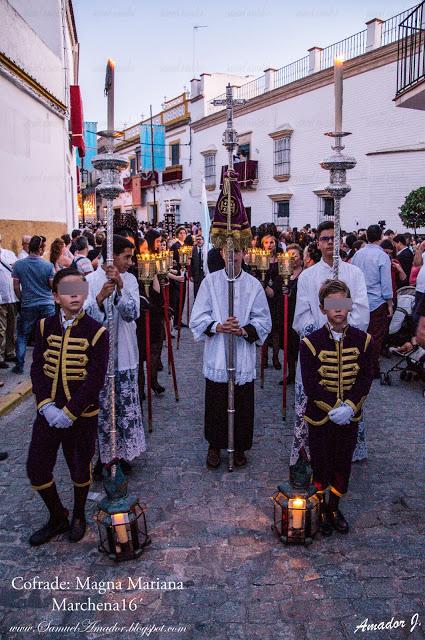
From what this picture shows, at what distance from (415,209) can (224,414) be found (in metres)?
10.1

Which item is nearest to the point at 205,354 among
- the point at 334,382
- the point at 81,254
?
the point at 334,382

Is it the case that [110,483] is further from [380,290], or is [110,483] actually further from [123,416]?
[380,290]

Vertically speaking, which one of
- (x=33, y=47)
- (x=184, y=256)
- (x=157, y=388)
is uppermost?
(x=33, y=47)

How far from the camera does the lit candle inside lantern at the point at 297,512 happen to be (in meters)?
3.46

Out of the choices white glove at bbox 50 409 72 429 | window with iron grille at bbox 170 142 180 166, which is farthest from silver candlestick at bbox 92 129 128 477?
window with iron grille at bbox 170 142 180 166

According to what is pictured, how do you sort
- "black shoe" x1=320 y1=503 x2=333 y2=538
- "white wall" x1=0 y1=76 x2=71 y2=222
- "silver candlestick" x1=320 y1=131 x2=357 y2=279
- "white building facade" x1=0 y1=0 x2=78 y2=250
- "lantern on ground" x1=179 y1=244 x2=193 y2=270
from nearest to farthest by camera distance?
"black shoe" x1=320 y1=503 x2=333 y2=538 < "silver candlestick" x1=320 y1=131 x2=357 y2=279 < "white building facade" x1=0 y1=0 x2=78 y2=250 < "white wall" x1=0 y1=76 x2=71 y2=222 < "lantern on ground" x1=179 y1=244 x2=193 y2=270

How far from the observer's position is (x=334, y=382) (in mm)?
3562

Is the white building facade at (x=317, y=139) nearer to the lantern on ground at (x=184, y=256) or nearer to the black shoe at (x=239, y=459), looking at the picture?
the lantern on ground at (x=184, y=256)

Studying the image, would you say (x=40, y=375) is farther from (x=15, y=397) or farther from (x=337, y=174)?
(x=15, y=397)

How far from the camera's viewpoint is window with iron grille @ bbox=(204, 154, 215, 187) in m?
27.8

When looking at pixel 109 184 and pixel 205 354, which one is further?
pixel 205 354

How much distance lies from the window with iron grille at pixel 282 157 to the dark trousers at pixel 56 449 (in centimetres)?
2013

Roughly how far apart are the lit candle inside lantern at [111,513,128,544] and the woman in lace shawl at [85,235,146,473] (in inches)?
40.4

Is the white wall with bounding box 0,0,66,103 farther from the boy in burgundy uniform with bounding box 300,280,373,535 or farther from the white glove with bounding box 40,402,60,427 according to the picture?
the boy in burgundy uniform with bounding box 300,280,373,535
